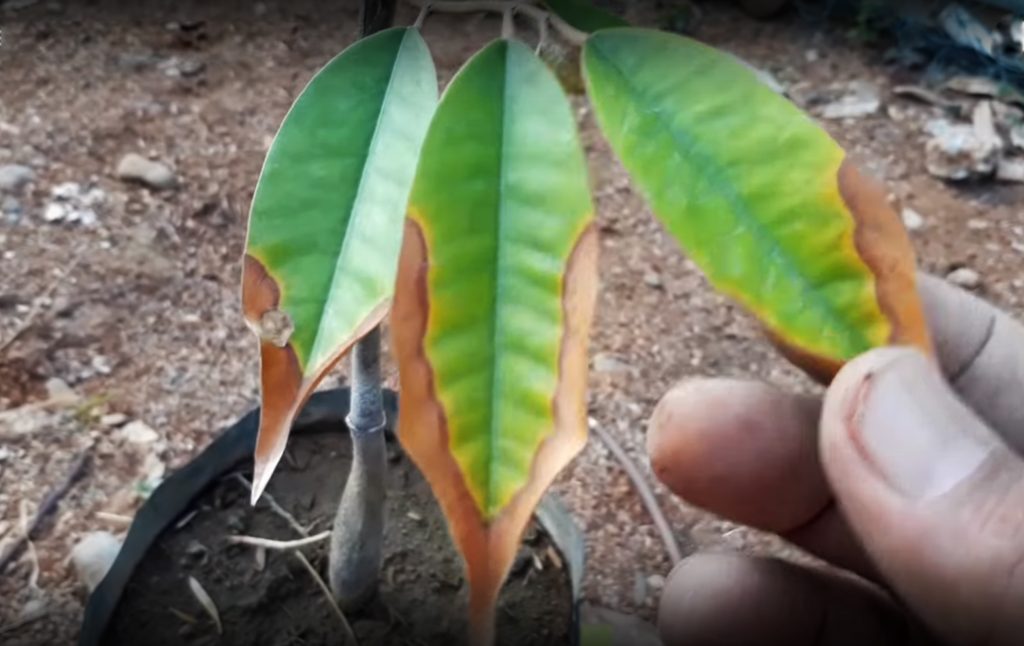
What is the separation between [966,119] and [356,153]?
137 centimetres

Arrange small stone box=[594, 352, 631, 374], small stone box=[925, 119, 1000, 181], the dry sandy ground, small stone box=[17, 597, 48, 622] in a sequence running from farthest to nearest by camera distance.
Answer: small stone box=[925, 119, 1000, 181] → small stone box=[594, 352, 631, 374] → the dry sandy ground → small stone box=[17, 597, 48, 622]

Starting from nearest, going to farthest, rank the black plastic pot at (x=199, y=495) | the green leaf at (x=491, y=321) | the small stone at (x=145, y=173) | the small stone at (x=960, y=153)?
1. the green leaf at (x=491, y=321)
2. the black plastic pot at (x=199, y=495)
3. the small stone at (x=145, y=173)
4. the small stone at (x=960, y=153)

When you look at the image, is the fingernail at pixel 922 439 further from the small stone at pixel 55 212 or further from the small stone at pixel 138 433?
the small stone at pixel 55 212

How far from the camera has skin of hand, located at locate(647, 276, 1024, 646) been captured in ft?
1.52

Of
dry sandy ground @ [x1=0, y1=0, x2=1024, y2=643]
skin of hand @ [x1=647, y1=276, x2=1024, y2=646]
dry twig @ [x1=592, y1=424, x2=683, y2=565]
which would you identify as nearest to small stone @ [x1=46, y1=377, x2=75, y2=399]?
dry sandy ground @ [x1=0, y1=0, x2=1024, y2=643]

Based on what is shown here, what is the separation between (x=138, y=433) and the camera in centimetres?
107

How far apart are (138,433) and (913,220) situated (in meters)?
0.99

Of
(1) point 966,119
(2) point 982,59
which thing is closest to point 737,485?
(1) point 966,119

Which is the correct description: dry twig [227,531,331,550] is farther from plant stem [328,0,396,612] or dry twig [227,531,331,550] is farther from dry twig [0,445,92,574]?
dry twig [0,445,92,574]

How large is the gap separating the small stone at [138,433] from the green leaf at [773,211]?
2.57 feet

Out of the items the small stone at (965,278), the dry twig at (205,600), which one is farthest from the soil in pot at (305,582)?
the small stone at (965,278)

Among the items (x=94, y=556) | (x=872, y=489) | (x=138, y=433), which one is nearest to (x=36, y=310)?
(x=138, y=433)

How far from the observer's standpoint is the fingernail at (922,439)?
45cm

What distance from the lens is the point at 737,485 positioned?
2.31 feet
